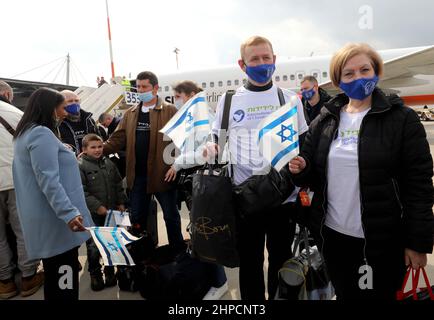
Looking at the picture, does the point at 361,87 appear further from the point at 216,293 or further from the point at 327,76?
the point at 327,76

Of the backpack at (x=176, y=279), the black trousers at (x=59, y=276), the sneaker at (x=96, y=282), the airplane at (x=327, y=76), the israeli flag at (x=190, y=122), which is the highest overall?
the airplane at (x=327, y=76)

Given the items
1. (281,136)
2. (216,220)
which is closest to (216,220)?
(216,220)

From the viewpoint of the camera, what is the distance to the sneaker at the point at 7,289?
275 centimetres

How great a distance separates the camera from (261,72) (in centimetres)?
189

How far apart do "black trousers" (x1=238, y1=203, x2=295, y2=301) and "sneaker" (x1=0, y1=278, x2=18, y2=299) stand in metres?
2.30

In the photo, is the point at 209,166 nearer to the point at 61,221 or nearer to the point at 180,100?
the point at 61,221

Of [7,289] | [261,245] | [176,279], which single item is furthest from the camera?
[7,289]

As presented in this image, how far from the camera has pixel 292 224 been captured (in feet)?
6.70

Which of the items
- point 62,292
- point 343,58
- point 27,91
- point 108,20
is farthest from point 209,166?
point 108,20

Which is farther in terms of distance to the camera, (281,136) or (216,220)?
(216,220)

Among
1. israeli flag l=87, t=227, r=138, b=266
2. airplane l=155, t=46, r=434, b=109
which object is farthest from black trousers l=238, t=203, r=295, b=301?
airplane l=155, t=46, r=434, b=109

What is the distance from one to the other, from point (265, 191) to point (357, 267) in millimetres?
612

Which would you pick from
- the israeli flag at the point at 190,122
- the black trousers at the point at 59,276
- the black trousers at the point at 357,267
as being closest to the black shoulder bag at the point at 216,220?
the israeli flag at the point at 190,122

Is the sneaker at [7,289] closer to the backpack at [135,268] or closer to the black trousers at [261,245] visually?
the backpack at [135,268]
